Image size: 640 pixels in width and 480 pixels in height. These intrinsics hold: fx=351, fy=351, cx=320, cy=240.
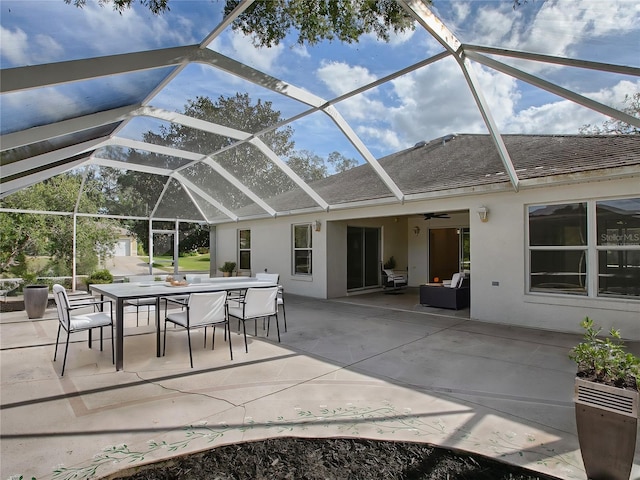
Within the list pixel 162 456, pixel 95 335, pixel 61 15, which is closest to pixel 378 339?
pixel 162 456

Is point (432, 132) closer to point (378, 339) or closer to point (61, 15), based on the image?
point (378, 339)

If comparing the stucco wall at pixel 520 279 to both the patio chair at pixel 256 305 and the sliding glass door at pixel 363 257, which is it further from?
the sliding glass door at pixel 363 257

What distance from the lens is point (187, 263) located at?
16.8 meters

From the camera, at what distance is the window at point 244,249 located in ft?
46.7

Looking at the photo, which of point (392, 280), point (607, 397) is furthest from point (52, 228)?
point (607, 397)

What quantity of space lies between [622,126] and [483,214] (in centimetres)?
275

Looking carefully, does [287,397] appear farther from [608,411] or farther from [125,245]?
[125,245]

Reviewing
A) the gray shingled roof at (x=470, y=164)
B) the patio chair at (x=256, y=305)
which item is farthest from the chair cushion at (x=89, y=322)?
the gray shingled roof at (x=470, y=164)

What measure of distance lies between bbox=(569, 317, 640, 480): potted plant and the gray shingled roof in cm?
471

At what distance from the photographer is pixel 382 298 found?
10641 mm

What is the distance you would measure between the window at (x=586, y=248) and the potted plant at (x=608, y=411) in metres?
4.68

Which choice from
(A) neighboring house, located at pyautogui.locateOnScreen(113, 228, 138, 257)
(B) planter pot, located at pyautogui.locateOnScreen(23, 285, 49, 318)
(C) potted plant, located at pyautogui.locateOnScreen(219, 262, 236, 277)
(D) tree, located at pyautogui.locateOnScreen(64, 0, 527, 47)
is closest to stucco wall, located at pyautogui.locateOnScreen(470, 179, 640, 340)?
(D) tree, located at pyautogui.locateOnScreen(64, 0, 527, 47)

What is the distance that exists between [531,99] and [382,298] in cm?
680

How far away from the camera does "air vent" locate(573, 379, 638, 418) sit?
2090 millimetres
